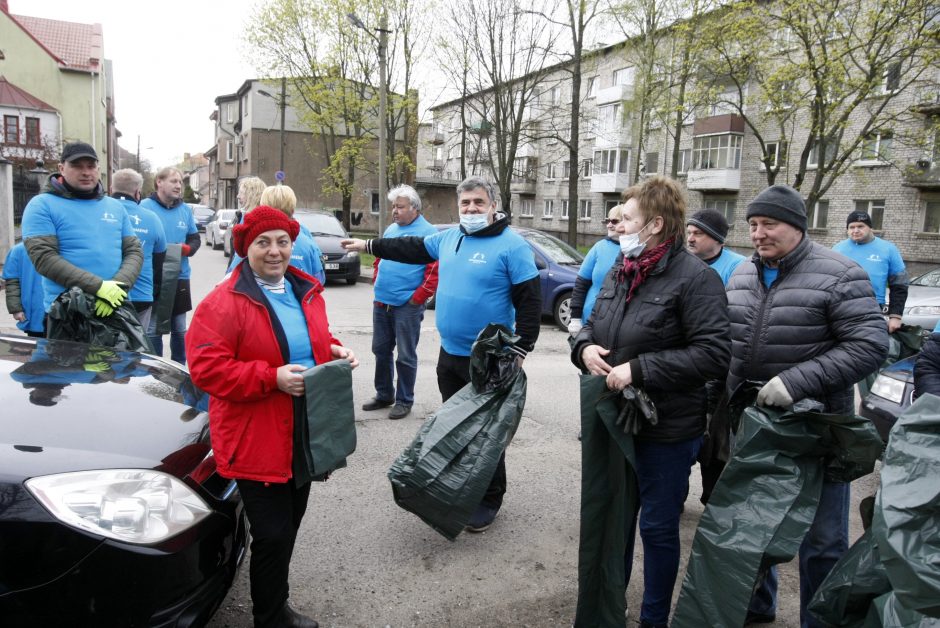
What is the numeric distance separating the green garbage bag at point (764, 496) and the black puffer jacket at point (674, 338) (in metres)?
0.22

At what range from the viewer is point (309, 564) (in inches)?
124

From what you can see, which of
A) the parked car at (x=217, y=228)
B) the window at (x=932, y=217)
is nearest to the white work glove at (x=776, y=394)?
the parked car at (x=217, y=228)

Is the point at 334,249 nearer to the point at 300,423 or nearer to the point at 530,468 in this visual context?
the point at 530,468

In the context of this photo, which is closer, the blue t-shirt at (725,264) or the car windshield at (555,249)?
the blue t-shirt at (725,264)

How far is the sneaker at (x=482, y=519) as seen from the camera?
3.55 meters

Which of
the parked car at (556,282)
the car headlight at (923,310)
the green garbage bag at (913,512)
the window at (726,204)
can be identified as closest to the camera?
the green garbage bag at (913,512)

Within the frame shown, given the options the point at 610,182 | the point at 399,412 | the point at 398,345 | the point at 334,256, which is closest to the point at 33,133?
the point at 334,256

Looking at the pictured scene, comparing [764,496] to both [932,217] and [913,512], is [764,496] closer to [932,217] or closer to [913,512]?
[913,512]

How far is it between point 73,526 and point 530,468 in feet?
10.1

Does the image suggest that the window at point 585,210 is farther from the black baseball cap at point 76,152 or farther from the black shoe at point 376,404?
the black baseball cap at point 76,152

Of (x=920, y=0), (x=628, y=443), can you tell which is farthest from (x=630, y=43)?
(x=628, y=443)

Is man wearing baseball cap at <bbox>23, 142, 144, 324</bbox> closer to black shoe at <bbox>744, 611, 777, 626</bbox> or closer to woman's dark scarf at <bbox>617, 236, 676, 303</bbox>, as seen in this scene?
woman's dark scarf at <bbox>617, 236, 676, 303</bbox>

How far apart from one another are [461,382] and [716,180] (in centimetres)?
3244

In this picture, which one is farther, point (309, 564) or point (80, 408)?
point (309, 564)
